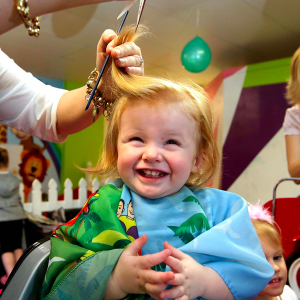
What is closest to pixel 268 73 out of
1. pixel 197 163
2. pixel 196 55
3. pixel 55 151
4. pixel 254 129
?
pixel 254 129

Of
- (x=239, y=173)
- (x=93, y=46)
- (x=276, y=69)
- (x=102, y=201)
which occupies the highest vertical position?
(x=93, y=46)

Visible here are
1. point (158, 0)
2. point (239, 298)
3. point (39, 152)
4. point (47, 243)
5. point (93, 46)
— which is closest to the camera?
point (239, 298)

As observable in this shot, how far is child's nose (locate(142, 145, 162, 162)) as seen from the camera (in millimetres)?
675

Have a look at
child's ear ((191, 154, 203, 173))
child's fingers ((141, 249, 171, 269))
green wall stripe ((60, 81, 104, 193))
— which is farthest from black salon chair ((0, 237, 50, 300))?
green wall stripe ((60, 81, 104, 193))

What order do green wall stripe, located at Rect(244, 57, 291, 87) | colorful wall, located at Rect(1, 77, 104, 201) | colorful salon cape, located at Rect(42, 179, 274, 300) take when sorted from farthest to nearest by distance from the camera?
colorful wall, located at Rect(1, 77, 104, 201), green wall stripe, located at Rect(244, 57, 291, 87), colorful salon cape, located at Rect(42, 179, 274, 300)

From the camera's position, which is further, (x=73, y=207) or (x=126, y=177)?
(x=73, y=207)

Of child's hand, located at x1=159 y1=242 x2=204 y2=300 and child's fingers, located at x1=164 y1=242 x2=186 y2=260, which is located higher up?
child's fingers, located at x1=164 y1=242 x2=186 y2=260

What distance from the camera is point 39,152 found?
5469mm

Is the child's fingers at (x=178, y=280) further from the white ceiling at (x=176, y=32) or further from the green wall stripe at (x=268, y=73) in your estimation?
the green wall stripe at (x=268, y=73)

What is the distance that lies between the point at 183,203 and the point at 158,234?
0.10 metres

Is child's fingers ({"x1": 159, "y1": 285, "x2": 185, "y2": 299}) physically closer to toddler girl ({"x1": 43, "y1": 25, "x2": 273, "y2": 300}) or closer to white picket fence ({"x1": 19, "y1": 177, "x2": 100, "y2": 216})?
toddler girl ({"x1": 43, "y1": 25, "x2": 273, "y2": 300})

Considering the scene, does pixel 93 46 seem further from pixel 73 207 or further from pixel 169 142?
pixel 169 142

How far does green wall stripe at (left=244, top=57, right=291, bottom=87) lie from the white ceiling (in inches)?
8.6

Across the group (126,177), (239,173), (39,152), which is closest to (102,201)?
(126,177)
